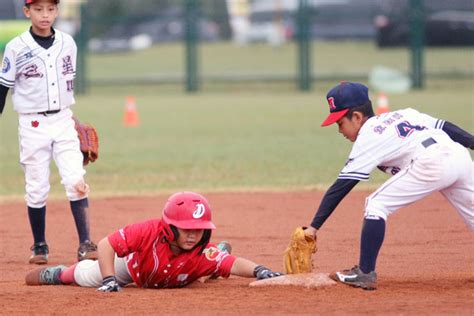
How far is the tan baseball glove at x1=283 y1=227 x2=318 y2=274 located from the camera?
19.2 ft

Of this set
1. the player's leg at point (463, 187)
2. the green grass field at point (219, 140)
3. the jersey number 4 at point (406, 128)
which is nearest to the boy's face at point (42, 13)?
the jersey number 4 at point (406, 128)

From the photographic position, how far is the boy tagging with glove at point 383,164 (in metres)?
5.64

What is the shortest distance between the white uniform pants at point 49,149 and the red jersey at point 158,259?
1474 millimetres

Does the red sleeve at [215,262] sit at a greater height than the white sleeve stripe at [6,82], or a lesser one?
lesser

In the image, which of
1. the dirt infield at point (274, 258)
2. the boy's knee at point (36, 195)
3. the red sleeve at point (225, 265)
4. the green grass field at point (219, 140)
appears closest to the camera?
the dirt infield at point (274, 258)

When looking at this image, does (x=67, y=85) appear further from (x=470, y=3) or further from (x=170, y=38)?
(x=170, y=38)

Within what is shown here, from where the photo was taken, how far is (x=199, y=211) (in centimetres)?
554

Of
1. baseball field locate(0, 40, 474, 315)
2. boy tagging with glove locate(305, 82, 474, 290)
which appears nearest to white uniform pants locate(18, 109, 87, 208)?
baseball field locate(0, 40, 474, 315)

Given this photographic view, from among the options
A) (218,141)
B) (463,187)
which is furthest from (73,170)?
(218,141)

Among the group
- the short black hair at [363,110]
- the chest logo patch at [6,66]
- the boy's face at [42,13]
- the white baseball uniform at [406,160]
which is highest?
the boy's face at [42,13]

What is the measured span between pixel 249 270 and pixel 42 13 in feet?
8.25

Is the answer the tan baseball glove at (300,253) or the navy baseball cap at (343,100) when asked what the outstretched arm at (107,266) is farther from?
the navy baseball cap at (343,100)

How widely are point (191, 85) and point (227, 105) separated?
14.8ft

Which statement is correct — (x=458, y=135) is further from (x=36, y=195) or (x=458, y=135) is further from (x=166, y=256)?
(x=36, y=195)
